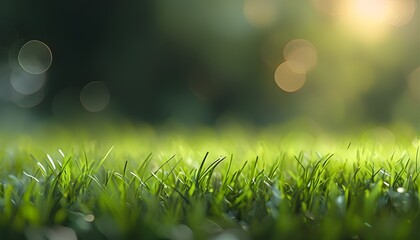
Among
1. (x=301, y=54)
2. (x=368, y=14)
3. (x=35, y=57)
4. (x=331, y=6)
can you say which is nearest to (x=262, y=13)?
(x=301, y=54)

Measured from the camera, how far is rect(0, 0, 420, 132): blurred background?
7.12m

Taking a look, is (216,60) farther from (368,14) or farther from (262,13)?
(368,14)

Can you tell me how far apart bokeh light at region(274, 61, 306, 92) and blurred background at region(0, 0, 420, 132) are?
0.01 meters

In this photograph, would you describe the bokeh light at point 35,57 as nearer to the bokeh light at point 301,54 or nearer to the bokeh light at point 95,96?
the bokeh light at point 95,96

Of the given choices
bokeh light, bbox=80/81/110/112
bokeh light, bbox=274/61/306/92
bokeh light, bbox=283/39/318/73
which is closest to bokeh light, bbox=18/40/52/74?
bokeh light, bbox=80/81/110/112

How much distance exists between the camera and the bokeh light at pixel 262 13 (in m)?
7.16

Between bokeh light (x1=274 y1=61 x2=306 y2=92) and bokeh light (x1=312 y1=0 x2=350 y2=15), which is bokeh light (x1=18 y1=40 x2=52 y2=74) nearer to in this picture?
bokeh light (x1=274 y1=61 x2=306 y2=92)

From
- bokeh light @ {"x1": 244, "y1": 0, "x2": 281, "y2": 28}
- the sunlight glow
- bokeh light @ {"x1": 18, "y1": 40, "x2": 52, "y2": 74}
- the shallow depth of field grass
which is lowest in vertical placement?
the shallow depth of field grass

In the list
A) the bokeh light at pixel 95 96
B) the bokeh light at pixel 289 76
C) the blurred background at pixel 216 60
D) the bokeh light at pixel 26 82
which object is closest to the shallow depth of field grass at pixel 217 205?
the blurred background at pixel 216 60

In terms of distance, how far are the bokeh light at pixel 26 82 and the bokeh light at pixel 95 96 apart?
56 centimetres

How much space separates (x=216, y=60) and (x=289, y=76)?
93cm

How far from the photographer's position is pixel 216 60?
284 inches

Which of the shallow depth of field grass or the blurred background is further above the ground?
the blurred background

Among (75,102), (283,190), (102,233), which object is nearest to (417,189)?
(283,190)
